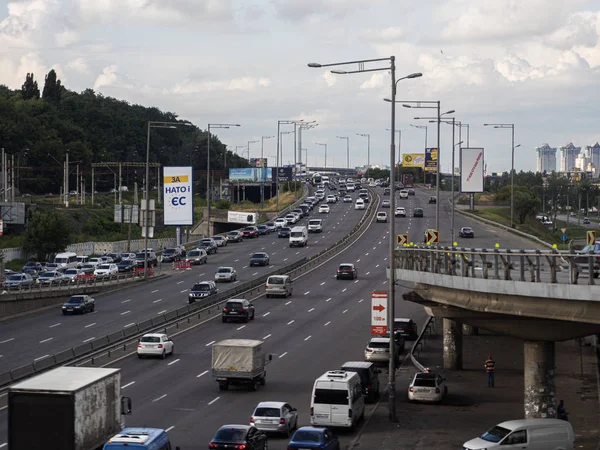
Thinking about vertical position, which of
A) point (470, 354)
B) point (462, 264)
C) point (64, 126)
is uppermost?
point (64, 126)

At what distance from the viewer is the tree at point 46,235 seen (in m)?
100

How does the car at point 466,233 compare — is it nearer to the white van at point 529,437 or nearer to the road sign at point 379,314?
the road sign at point 379,314

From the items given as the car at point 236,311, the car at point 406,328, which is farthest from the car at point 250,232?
the car at point 406,328

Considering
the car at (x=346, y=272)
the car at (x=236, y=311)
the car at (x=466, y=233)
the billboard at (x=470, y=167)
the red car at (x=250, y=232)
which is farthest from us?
the red car at (x=250, y=232)

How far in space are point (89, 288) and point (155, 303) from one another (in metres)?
8.47

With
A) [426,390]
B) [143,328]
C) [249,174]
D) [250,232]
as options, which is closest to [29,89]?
[249,174]

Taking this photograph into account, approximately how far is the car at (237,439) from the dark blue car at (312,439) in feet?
3.44

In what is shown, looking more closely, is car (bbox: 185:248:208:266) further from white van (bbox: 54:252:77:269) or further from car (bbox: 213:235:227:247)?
car (bbox: 213:235:227:247)

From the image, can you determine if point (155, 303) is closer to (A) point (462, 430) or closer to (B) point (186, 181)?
(B) point (186, 181)

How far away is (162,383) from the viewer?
41625 millimetres

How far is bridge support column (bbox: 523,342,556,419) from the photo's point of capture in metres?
32.9

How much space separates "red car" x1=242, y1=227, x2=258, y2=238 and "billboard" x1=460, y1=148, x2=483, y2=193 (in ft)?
81.0

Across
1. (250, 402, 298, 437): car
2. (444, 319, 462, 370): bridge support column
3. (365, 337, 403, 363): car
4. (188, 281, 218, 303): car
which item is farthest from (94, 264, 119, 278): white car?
(250, 402, 298, 437): car

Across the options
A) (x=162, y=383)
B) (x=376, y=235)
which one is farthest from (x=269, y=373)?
(x=376, y=235)
